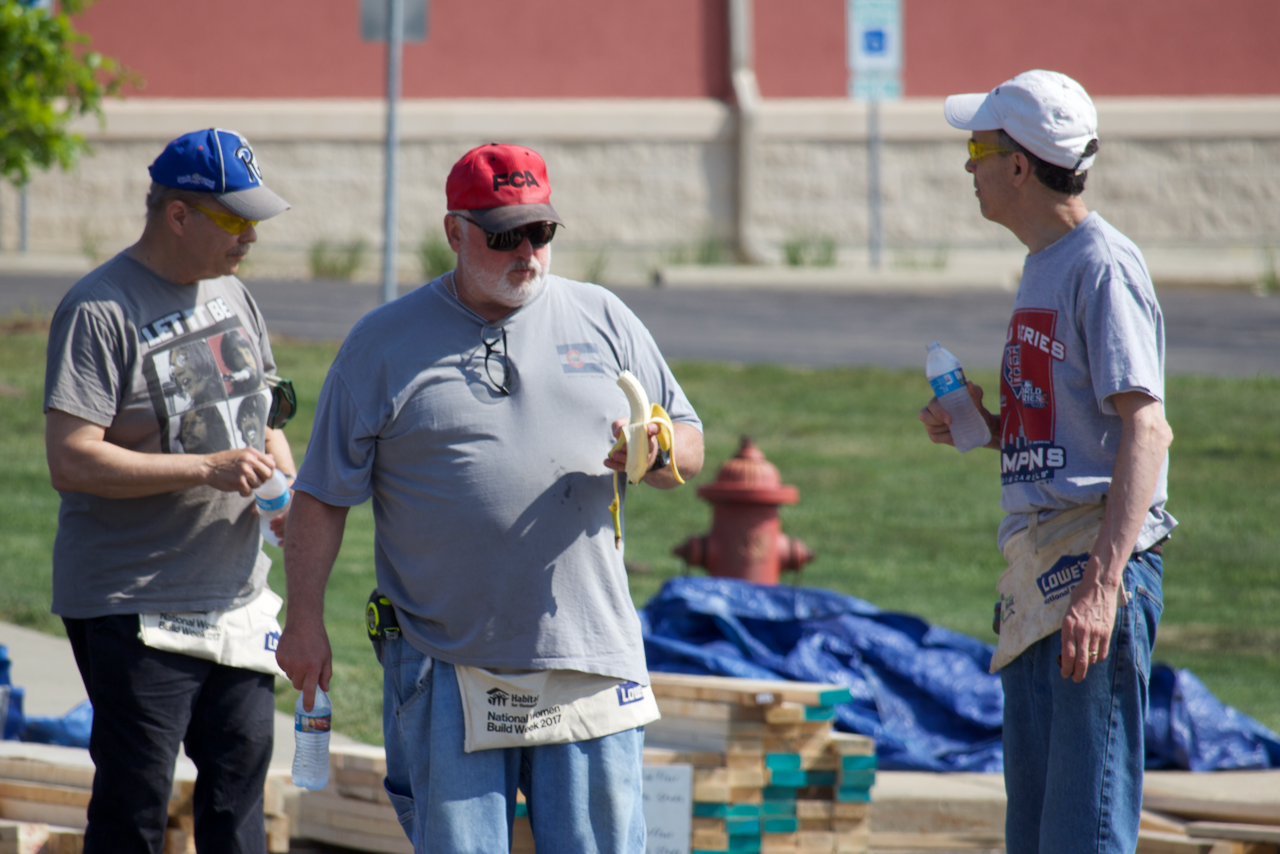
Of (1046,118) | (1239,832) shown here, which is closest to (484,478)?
(1046,118)

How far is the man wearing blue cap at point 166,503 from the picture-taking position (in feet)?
11.8

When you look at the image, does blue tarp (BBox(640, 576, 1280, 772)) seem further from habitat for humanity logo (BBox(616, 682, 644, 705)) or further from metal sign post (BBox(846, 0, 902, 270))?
metal sign post (BBox(846, 0, 902, 270))

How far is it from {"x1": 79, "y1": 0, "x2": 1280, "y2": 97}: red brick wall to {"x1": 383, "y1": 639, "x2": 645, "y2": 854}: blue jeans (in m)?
19.6

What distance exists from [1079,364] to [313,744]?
196cm

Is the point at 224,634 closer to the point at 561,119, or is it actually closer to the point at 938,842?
the point at 938,842

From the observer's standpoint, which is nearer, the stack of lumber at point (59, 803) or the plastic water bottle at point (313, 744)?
the plastic water bottle at point (313, 744)

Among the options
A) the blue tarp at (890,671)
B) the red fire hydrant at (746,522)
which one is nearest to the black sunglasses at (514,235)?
the blue tarp at (890,671)

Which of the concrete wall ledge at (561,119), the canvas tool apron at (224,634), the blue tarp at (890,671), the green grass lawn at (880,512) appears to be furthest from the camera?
the concrete wall ledge at (561,119)

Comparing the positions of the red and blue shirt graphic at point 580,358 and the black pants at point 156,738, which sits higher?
the red and blue shirt graphic at point 580,358

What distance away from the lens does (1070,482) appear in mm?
3189

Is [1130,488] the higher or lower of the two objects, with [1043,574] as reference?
higher

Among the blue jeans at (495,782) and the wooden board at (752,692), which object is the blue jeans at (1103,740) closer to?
the blue jeans at (495,782)

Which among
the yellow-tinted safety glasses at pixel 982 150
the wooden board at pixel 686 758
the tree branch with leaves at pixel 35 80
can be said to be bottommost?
the wooden board at pixel 686 758

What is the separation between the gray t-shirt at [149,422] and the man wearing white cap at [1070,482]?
6.24ft
